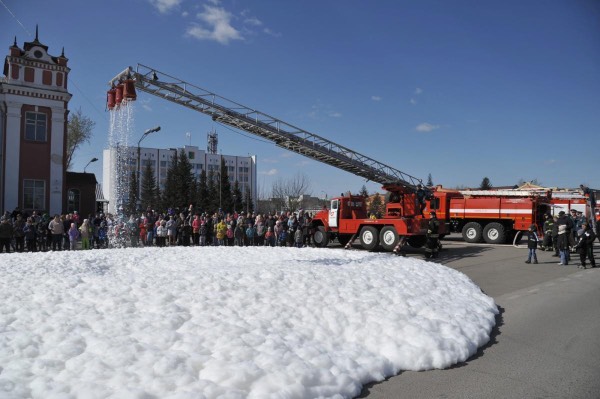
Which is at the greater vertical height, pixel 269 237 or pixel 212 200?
pixel 212 200

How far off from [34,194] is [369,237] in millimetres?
21739

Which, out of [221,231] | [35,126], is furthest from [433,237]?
[35,126]

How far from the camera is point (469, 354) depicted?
5637 millimetres

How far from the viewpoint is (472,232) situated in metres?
23.7

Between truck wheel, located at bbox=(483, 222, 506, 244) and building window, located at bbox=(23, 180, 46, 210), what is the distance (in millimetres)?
27101

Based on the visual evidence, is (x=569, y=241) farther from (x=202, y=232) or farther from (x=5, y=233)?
(x=5, y=233)

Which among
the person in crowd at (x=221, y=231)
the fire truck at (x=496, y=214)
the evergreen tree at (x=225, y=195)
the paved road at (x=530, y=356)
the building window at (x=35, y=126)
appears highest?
the building window at (x=35, y=126)

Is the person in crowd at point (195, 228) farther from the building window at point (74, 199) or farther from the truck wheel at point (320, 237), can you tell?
the building window at point (74, 199)

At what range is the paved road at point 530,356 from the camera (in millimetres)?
4566

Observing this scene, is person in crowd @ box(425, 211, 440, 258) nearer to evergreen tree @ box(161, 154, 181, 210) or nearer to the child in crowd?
the child in crowd

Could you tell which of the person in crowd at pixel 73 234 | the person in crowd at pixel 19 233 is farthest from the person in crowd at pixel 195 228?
the person in crowd at pixel 19 233

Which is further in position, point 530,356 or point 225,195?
point 225,195

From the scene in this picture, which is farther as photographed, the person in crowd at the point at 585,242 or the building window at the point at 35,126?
the building window at the point at 35,126

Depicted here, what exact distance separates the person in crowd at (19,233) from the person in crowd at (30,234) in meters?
0.23
